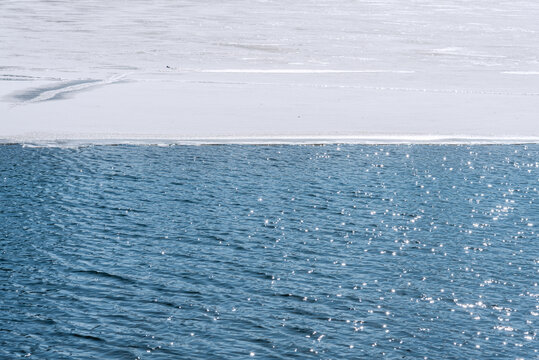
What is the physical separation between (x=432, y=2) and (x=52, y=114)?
26304mm

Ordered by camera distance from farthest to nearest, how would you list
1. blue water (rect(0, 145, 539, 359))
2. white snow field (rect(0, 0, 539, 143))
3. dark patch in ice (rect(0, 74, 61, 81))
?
dark patch in ice (rect(0, 74, 61, 81))
white snow field (rect(0, 0, 539, 143))
blue water (rect(0, 145, 539, 359))

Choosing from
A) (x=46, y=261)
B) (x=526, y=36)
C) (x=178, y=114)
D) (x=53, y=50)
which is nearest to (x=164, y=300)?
(x=46, y=261)

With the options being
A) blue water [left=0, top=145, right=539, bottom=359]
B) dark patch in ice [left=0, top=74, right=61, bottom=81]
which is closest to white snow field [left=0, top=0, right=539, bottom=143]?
dark patch in ice [left=0, top=74, right=61, bottom=81]

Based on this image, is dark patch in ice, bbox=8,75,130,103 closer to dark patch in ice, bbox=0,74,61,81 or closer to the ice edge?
dark patch in ice, bbox=0,74,61,81

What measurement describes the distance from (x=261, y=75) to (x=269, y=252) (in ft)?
33.1

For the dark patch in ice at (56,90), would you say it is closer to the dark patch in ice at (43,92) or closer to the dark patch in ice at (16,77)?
the dark patch in ice at (43,92)

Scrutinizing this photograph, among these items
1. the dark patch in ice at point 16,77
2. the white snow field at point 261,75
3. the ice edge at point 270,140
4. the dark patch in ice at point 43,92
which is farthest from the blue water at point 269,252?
the dark patch in ice at point 16,77

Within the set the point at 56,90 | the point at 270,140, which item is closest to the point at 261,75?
the point at 56,90

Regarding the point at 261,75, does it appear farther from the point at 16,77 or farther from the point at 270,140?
the point at 270,140

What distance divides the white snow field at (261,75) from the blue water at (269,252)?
703mm

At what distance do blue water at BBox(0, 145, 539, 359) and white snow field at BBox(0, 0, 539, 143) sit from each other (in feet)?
2.31

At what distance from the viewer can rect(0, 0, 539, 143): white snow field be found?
14492 millimetres

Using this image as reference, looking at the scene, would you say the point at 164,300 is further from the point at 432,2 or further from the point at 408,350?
the point at 432,2

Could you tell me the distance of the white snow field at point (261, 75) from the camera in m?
14.5
